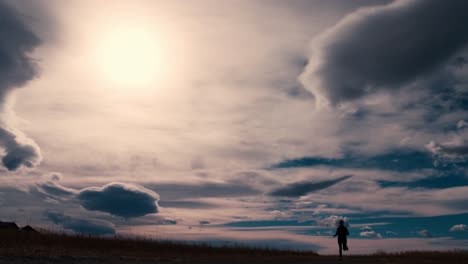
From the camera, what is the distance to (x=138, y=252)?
32750mm

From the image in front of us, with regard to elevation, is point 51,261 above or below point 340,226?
below

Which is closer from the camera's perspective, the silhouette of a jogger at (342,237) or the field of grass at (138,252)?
the field of grass at (138,252)

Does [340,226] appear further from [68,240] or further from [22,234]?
[22,234]

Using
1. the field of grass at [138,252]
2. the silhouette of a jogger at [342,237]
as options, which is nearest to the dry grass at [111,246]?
the field of grass at [138,252]

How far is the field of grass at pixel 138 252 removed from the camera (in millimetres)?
25188

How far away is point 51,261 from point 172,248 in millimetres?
20209

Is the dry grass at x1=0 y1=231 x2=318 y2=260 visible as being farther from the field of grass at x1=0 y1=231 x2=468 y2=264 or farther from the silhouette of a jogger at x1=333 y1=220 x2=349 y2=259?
the silhouette of a jogger at x1=333 y1=220 x2=349 y2=259

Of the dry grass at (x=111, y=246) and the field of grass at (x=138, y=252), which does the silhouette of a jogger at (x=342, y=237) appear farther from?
the dry grass at (x=111, y=246)

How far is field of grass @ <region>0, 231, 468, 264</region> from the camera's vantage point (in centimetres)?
2519

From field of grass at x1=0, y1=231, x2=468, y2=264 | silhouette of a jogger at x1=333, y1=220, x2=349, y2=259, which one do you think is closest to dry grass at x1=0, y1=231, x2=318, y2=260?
field of grass at x1=0, y1=231, x2=468, y2=264

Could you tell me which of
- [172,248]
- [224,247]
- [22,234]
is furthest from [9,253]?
[224,247]

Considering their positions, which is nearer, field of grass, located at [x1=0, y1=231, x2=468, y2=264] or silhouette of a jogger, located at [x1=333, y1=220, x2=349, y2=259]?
field of grass, located at [x1=0, y1=231, x2=468, y2=264]

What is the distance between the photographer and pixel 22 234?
35812mm

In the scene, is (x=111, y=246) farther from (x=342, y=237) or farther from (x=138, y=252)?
(x=342, y=237)
